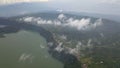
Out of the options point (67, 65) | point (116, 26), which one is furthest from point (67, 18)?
point (67, 65)

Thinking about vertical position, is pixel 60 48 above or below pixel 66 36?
above

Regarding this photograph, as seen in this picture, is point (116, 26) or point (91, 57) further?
point (116, 26)

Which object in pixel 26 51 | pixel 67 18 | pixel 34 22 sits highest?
pixel 26 51

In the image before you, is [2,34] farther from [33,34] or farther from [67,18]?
[67,18]

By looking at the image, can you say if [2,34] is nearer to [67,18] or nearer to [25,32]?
[25,32]

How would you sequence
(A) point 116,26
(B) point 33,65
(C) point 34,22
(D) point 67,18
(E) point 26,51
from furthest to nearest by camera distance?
(D) point 67,18, (A) point 116,26, (C) point 34,22, (E) point 26,51, (B) point 33,65

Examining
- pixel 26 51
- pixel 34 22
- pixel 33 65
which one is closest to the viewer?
pixel 33 65
